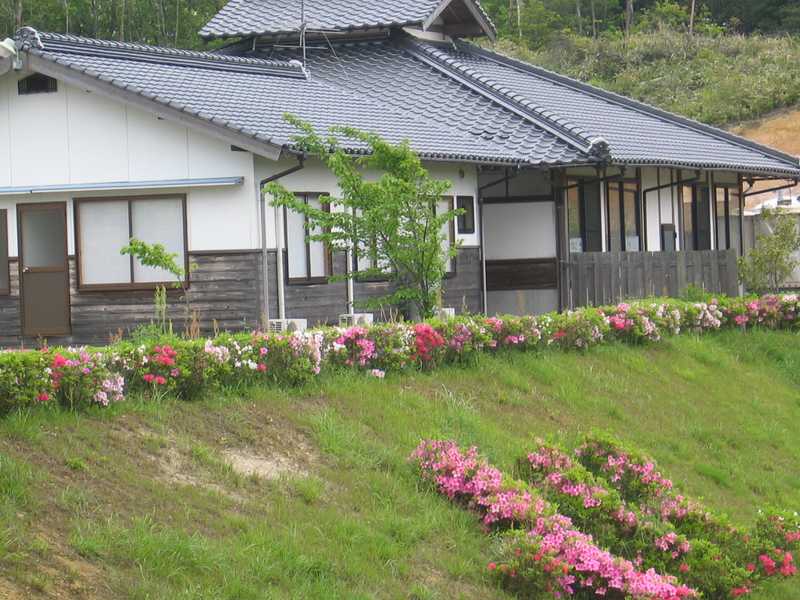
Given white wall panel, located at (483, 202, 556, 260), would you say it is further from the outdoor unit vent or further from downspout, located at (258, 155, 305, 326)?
the outdoor unit vent

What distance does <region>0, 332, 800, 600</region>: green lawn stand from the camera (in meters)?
7.64

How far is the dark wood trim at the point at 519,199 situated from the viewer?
2428 cm

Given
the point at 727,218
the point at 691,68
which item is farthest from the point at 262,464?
the point at 691,68

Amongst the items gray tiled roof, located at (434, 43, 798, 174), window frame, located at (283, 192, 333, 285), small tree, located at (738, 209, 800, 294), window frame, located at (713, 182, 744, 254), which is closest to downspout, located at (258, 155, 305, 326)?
window frame, located at (283, 192, 333, 285)

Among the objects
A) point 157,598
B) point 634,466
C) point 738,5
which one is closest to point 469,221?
point 634,466

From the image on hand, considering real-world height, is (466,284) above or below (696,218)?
below

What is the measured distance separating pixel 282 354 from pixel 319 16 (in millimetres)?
18114

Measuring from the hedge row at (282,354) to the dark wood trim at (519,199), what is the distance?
260 inches

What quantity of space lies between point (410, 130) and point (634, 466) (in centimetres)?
1223

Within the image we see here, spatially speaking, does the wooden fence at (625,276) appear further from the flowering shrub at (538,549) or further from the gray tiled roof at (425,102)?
the flowering shrub at (538,549)

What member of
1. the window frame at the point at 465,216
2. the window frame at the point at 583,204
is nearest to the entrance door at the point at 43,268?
the window frame at the point at 465,216

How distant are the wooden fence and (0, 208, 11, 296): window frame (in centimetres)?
895

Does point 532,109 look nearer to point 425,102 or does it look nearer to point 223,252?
point 425,102

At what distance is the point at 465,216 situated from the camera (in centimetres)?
2284
